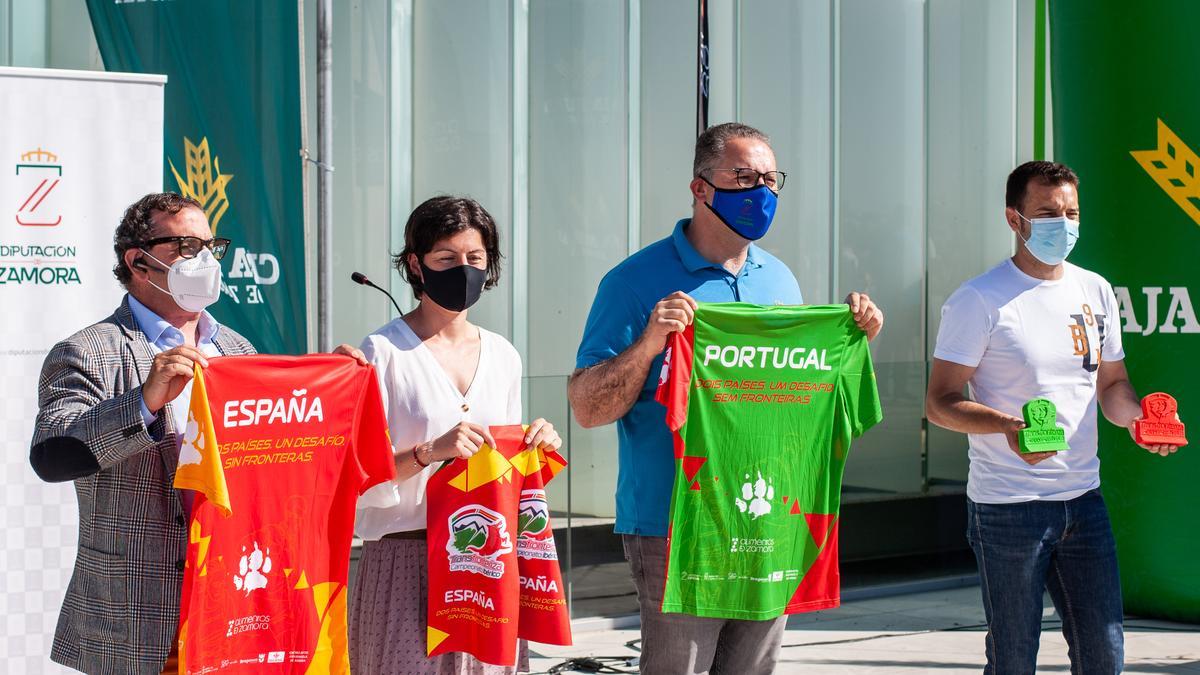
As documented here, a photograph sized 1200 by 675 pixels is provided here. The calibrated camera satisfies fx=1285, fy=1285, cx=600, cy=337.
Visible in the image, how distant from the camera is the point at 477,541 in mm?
3350

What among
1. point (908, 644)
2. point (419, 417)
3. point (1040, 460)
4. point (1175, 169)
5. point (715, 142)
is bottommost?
point (908, 644)

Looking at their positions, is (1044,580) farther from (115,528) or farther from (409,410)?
(115,528)

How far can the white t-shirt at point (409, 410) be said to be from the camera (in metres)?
3.36

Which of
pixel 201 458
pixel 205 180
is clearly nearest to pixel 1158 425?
pixel 201 458

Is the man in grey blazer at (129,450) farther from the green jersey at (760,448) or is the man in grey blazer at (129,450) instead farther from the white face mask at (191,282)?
the green jersey at (760,448)

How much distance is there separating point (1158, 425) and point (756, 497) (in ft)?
4.47

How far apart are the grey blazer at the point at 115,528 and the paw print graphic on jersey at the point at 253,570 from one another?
0.50ft

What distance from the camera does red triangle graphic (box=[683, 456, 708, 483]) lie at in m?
3.43

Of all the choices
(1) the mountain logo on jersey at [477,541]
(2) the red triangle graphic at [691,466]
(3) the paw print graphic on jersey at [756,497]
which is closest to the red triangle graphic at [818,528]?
(3) the paw print graphic on jersey at [756,497]

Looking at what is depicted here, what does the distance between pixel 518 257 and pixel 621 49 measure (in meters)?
1.64

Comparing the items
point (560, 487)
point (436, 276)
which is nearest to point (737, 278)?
point (436, 276)

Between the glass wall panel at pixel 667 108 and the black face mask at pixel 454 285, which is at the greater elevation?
the glass wall panel at pixel 667 108

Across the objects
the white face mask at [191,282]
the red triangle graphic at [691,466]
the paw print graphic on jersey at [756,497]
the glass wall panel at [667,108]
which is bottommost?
the paw print graphic on jersey at [756,497]

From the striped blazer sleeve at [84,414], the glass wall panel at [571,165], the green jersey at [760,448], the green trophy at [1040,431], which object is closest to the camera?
the striped blazer sleeve at [84,414]
